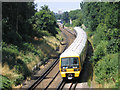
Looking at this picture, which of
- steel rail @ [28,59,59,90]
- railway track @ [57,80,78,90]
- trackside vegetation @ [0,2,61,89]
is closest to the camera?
railway track @ [57,80,78,90]

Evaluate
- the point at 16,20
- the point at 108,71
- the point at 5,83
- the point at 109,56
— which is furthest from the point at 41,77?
the point at 16,20

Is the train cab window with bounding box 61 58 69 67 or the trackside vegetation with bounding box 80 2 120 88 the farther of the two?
the train cab window with bounding box 61 58 69 67

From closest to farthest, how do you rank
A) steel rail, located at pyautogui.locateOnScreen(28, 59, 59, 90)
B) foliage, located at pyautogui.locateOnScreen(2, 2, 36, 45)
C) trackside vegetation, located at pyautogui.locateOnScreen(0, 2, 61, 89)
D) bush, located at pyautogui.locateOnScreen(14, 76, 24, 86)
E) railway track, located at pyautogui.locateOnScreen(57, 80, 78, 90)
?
1. railway track, located at pyautogui.locateOnScreen(57, 80, 78, 90)
2. steel rail, located at pyautogui.locateOnScreen(28, 59, 59, 90)
3. bush, located at pyautogui.locateOnScreen(14, 76, 24, 86)
4. trackside vegetation, located at pyautogui.locateOnScreen(0, 2, 61, 89)
5. foliage, located at pyautogui.locateOnScreen(2, 2, 36, 45)

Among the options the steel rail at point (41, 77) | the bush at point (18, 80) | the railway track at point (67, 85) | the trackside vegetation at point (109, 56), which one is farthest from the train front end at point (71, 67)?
the bush at point (18, 80)

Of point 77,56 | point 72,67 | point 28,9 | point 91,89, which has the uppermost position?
point 28,9

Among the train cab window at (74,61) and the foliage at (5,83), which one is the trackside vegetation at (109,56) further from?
the foliage at (5,83)

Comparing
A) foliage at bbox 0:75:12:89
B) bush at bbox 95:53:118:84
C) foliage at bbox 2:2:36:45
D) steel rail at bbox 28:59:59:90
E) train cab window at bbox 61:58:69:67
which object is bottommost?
steel rail at bbox 28:59:59:90

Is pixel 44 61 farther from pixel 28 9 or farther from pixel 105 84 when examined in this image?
pixel 105 84

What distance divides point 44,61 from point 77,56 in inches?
378

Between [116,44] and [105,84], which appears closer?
[105,84]

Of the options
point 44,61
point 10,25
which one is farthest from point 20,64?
point 10,25

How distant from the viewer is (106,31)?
19812 mm

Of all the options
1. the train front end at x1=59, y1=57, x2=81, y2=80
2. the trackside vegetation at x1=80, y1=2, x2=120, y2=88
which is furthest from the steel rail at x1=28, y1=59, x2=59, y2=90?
the trackside vegetation at x1=80, y1=2, x2=120, y2=88

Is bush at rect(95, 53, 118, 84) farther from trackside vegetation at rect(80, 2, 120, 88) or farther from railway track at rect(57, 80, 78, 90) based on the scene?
railway track at rect(57, 80, 78, 90)
